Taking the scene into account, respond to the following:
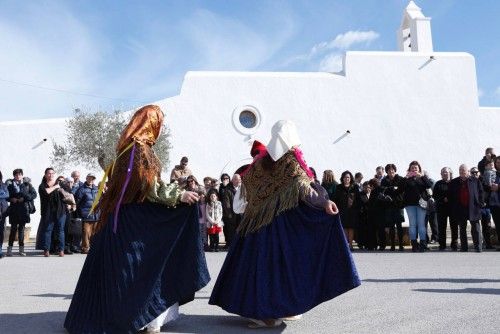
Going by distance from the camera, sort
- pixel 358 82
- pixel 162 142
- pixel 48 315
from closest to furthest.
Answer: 1. pixel 48 315
2. pixel 162 142
3. pixel 358 82

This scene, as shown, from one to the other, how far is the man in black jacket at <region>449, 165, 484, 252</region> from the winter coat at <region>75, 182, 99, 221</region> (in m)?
7.51

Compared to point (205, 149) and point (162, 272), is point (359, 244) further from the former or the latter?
point (205, 149)

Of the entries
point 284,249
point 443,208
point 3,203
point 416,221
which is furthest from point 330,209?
point 3,203

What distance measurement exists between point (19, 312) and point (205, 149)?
787 inches

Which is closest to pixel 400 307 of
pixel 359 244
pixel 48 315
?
pixel 48 315

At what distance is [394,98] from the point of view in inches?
1055

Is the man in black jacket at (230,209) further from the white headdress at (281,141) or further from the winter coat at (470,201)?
the white headdress at (281,141)

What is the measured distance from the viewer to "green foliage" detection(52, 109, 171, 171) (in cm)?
2448

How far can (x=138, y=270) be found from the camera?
4.27 meters

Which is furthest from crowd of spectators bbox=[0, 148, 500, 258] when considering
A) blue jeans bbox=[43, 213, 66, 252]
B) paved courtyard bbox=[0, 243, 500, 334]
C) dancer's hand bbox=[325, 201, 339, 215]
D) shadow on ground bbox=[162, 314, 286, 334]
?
dancer's hand bbox=[325, 201, 339, 215]

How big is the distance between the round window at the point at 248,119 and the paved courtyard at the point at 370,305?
17213 mm

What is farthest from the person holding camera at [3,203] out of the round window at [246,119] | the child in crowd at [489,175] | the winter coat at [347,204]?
the round window at [246,119]

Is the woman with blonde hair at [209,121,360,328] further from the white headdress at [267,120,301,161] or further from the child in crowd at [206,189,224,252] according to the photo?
the child in crowd at [206,189,224,252]

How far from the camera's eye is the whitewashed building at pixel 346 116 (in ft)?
82.2
